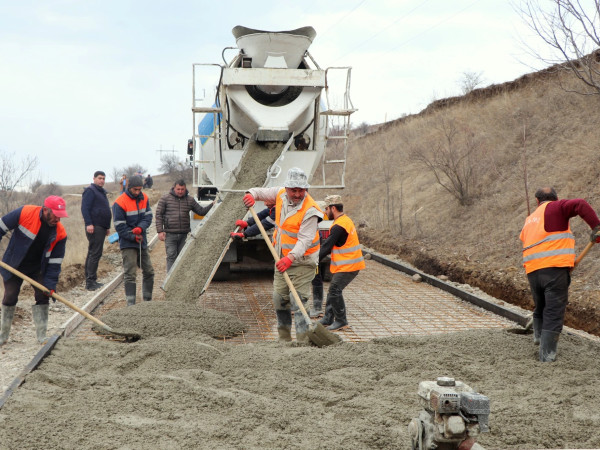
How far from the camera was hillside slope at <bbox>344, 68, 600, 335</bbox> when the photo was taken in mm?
8914

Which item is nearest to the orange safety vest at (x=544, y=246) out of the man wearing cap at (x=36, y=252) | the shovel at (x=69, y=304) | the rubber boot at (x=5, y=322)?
the shovel at (x=69, y=304)

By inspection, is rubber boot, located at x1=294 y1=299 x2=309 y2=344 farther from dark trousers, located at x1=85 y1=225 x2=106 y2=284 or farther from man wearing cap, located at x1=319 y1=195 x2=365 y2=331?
dark trousers, located at x1=85 y1=225 x2=106 y2=284

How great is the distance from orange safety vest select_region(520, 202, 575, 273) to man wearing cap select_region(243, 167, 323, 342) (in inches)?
73.1

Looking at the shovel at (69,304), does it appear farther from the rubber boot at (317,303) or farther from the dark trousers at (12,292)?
the rubber boot at (317,303)

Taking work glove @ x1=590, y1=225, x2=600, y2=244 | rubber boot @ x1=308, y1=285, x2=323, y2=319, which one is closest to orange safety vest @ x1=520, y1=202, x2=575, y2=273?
work glove @ x1=590, y1=225, x2=600, y2=244

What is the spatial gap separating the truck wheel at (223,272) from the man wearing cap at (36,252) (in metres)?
3.32

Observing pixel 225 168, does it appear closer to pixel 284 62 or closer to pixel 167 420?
pixel 284 62

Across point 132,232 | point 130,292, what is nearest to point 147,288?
point 130,292

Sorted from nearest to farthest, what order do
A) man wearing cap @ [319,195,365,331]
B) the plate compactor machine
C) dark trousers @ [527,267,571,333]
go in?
the plate compactor machine < dark trousers @ [527,267,571,333] < man wearing cap @ [319,195,365,331]

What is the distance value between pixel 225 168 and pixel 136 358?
425 cm

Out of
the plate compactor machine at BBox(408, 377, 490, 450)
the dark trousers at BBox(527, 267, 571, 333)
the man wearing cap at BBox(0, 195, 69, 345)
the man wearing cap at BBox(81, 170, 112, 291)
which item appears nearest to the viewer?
the plate compactor machine at BBox(408, 377, 490, 450)

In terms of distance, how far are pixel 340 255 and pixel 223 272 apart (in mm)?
3157

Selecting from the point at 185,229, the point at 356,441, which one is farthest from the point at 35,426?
the point at 185,229

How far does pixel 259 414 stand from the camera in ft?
11.4
